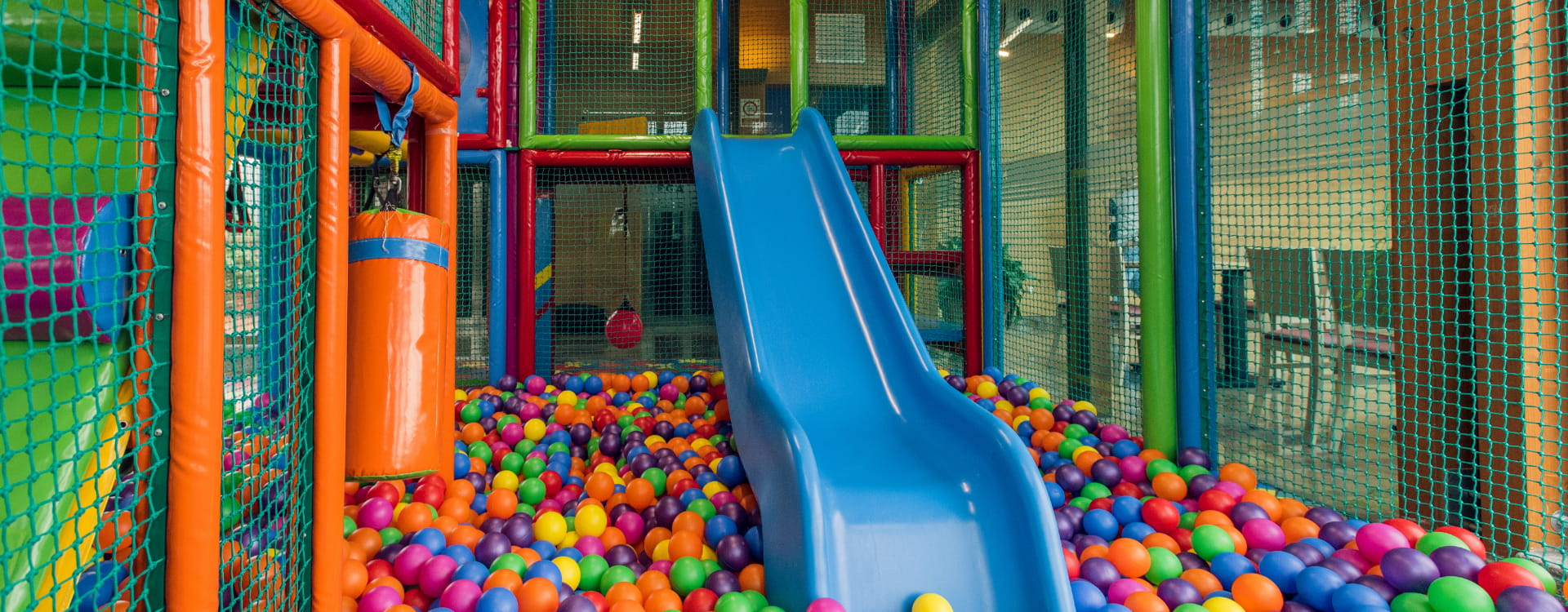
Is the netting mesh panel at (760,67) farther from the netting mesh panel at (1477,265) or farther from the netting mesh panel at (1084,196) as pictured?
the netting mesh panel at (1477,265)

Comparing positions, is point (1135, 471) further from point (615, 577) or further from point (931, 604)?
point (615, 577)

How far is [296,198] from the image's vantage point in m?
1.45

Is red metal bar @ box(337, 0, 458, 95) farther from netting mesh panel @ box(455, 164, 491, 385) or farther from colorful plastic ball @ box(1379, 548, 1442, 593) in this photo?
colorful plastic ball @ box(1379, 548, 1442, 593)

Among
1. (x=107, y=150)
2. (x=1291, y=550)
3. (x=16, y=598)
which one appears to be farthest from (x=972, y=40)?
(x=16, y=598)

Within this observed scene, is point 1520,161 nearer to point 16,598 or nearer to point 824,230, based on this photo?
point 824,230

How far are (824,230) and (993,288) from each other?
127 centimetres

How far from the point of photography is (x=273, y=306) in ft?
4.63

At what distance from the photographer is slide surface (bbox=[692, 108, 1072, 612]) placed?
5.35 ft

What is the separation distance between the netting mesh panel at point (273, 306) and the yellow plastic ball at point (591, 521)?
2.50 ft

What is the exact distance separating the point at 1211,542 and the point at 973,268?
2160mm

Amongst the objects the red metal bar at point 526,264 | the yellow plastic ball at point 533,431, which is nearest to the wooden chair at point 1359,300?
the yellow plastic ball at point 533,431

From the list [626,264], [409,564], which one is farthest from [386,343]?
[626,264]

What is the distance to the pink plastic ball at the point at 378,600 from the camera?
1642 mm

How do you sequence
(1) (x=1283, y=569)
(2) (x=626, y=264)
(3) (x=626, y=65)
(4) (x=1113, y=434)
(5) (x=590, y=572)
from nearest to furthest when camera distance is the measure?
1. (1) (x=1283, y=569)
2. (5) (x=590, y=572)
3. (4) (x=1113, y=434)
4. (2) (x=626, y=264)
5. (3) (x=626, y=65)
